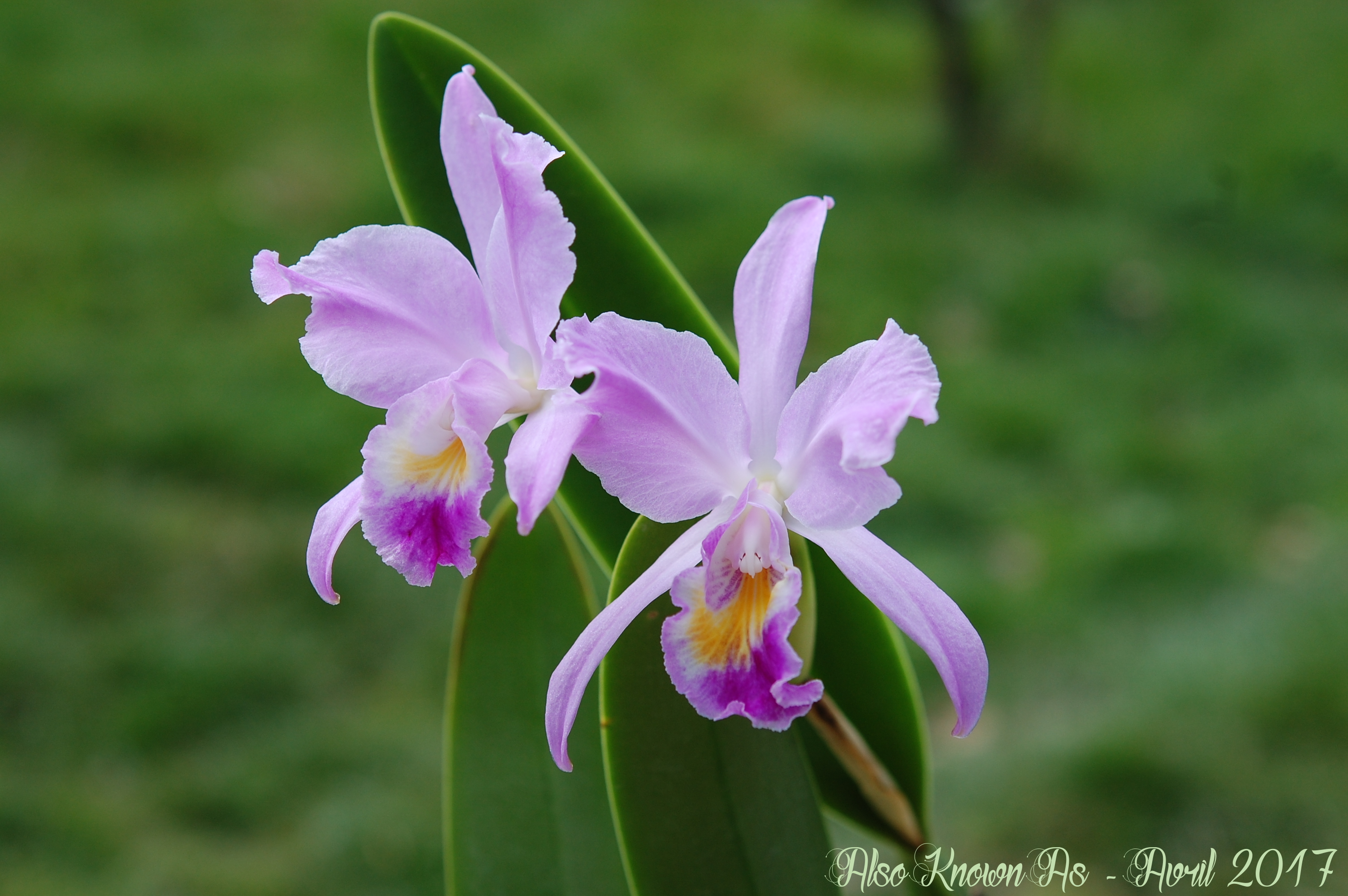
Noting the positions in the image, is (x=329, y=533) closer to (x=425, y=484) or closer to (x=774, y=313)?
(x=425, y=484)

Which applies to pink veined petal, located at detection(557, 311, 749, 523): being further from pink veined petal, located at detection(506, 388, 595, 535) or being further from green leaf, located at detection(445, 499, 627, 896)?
green leaf, located at detection(445, 499, 627, 896)

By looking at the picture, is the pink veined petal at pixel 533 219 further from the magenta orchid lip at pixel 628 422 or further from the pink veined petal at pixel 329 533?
the pink veined petal at pixel 329 533

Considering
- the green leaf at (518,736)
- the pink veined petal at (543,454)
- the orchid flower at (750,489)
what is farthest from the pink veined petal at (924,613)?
the green leaf at (518,736)

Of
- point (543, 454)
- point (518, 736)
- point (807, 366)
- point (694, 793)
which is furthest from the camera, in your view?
point (807, 366)

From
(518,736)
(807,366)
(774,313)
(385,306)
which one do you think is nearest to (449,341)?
(385,306)

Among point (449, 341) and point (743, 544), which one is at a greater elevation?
point (449, 341)

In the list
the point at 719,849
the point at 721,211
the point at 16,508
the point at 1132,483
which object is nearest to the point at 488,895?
the point at 719,849
